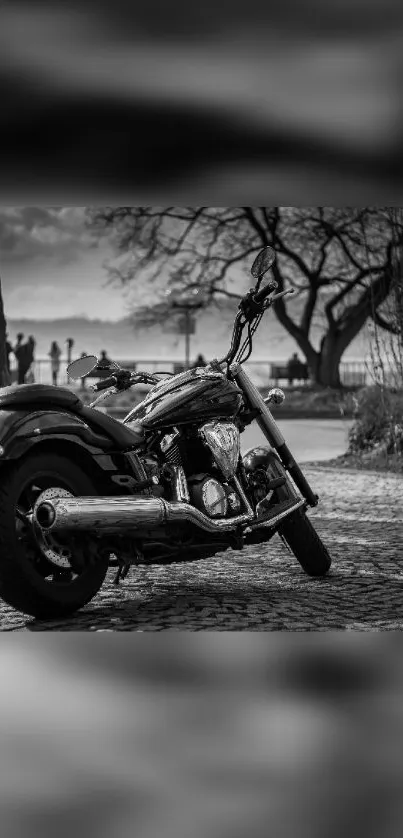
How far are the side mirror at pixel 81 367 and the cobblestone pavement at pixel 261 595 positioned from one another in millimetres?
586

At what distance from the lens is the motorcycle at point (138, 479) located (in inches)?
107

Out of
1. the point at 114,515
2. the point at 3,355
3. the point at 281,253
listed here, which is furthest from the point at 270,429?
the point at 281,253

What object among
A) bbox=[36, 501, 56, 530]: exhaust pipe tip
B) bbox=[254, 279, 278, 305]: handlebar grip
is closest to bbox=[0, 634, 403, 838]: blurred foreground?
bbox=[36, 501, 56, 530]: exhaust pipe tip

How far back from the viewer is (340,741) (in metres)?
2.33

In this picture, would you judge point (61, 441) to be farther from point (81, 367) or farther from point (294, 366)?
point (294, 366)

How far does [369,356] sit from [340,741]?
474 centimetres

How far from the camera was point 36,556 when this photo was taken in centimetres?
274

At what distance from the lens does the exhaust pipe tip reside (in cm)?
270

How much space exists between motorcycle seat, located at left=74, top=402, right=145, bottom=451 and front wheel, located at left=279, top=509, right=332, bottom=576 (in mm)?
596

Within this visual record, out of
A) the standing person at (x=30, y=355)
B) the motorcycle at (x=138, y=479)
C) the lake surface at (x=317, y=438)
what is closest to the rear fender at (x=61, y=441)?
the motorcycle at (x=138, y=479)

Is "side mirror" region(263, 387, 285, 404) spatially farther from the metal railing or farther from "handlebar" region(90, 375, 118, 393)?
the metal railing

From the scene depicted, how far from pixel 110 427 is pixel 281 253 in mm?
6723
